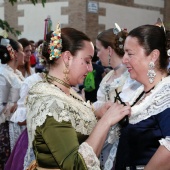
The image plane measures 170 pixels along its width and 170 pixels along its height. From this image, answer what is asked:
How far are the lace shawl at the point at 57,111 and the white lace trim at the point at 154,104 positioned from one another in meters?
0.24

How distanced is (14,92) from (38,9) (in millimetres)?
5578

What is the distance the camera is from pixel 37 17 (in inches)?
400

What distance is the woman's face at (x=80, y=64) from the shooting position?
7.98 feet

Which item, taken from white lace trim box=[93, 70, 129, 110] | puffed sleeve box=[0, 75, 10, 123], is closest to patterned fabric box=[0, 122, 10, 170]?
puffed sleeve box=[0, 75, 10, 123]

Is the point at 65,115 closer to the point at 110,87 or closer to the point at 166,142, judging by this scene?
the point at 166,142

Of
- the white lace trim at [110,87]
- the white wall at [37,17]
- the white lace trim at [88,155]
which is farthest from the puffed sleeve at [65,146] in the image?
the white wall at [37,17]

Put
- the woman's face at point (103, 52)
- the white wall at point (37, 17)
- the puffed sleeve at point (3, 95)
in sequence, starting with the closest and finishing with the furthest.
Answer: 1. the woman's face at point (103, 52)
2. the puffed sleeve at point (3, 95)
3. the white wall at point (37, 17)

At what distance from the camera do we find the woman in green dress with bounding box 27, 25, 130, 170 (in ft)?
6.79

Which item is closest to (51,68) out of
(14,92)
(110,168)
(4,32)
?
(110,168)

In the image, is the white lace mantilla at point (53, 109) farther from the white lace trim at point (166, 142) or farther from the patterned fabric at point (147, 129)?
the white lace trim at point (166, 142)

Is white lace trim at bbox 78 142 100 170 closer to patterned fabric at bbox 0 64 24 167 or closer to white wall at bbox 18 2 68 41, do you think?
patterned fabric at bbox 0 64 24 167

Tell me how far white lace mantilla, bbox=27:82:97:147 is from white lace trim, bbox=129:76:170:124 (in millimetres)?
243

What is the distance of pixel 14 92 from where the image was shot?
4.88m

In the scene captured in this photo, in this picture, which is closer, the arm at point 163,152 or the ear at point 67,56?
the arm at point 163,152
